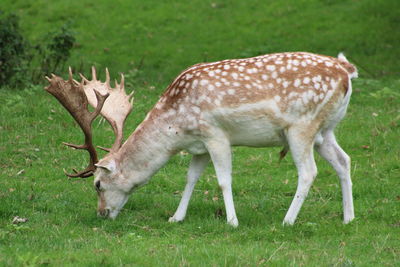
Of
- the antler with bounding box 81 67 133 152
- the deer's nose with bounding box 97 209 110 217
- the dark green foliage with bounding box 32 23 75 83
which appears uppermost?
the antler with bounding box 81 67 133 152

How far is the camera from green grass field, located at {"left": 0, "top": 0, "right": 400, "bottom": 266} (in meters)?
6.59

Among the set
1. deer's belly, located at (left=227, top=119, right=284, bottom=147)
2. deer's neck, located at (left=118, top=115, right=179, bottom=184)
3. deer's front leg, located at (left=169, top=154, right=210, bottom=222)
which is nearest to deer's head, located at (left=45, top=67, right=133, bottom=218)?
deer's neck, located at (left=118, top=115, right=179, bottom=184)

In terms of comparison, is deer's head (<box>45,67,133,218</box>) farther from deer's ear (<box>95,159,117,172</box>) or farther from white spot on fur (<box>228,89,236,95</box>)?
white spot on fur (<box>228,89,236,95</box>)

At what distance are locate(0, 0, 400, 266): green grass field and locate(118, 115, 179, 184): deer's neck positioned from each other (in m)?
0.50

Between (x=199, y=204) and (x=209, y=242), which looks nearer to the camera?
(x=209, y=242)

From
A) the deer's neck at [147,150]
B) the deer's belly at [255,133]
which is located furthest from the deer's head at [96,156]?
the deer's belly at [255,133]

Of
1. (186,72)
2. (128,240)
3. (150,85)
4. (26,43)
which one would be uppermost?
(186,72)

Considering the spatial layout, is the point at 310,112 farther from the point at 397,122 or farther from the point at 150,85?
the point at 150,85

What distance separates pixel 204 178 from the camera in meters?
9.82

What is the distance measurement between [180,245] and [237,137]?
1.58m

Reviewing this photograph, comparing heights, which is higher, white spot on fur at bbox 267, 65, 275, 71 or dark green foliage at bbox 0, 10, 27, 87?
white spot on fur at bbox 267, 65, 275, 71

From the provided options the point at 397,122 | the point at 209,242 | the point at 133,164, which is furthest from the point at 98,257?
the point at 397,122

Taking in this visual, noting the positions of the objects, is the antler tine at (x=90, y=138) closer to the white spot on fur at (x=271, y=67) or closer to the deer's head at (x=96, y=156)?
the deer's head at (x=96, y=156)

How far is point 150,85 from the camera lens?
14.7 m
